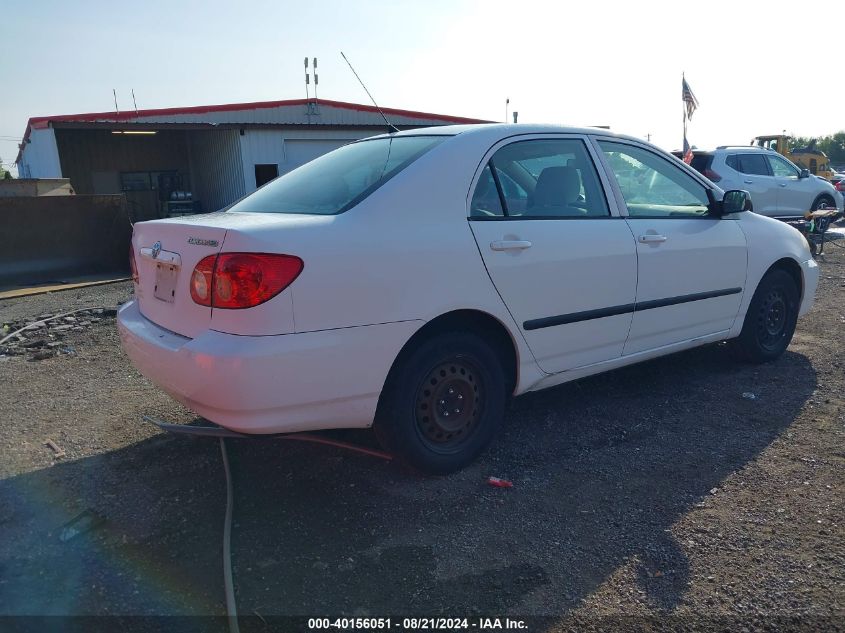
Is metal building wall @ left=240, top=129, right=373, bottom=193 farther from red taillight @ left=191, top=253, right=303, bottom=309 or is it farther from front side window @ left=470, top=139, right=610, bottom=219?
red taillight @ left=191, top=253, right=303, bottom=309

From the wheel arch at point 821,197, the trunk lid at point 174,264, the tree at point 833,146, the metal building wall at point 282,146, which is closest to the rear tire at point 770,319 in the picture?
the trunk lid at point 174,264

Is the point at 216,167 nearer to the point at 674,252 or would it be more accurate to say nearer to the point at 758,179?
the point at 758,179

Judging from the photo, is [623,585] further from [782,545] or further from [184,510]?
[184,510]

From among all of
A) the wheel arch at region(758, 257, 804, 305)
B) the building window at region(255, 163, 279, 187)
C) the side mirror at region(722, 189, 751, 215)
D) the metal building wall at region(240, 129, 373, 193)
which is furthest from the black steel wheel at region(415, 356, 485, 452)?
the building window at region(255, 163, 279, 187)

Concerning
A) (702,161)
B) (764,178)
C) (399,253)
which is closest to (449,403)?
(399,253)

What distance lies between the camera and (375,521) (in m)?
3.13

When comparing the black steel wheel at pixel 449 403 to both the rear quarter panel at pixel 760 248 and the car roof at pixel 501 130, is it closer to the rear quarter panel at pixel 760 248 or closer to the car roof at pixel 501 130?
the car roof at pixel 501 130

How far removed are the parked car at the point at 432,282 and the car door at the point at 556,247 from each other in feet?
0.03

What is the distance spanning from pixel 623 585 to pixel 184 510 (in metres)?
1.97

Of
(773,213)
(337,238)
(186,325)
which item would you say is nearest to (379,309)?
(337,238)

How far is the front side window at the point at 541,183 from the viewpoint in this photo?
143 inches

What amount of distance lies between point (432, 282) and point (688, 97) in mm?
16087

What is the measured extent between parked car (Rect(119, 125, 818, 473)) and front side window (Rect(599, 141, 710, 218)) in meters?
0.01

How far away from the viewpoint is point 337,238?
2.98 metres
